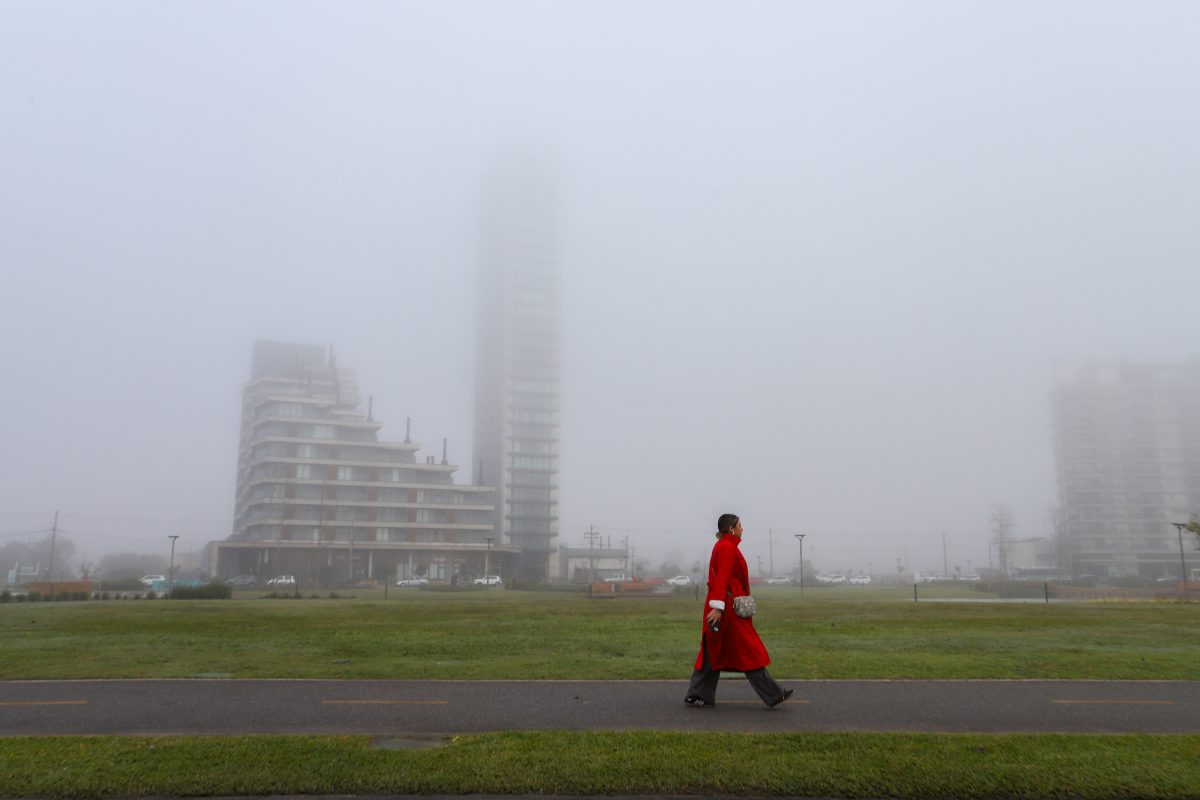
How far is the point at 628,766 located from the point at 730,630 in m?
3.01

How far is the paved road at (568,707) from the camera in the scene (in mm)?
9320

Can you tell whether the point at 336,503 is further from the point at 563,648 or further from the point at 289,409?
the point at 563,648

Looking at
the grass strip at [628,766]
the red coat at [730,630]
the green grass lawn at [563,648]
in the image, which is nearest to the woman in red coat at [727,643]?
the red coat at [730,630]

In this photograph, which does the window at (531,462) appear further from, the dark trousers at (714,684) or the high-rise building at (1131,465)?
the dark trousers at (714,684)

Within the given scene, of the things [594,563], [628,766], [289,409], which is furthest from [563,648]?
[594,563]

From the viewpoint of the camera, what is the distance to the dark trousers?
10.1 meters

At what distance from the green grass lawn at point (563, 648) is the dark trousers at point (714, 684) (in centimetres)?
301

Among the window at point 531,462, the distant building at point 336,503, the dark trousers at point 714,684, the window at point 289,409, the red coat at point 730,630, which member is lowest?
the dark trousers at point 714,684

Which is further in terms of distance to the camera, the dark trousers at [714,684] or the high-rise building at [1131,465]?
the high-rise building at [1131,465]

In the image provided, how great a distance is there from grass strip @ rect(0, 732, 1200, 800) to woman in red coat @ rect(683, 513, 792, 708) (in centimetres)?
155

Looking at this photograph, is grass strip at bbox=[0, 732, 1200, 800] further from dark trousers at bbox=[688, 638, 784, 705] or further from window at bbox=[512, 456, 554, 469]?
window at bbox=[512, 456, 554, 469]

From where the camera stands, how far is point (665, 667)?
569 inches

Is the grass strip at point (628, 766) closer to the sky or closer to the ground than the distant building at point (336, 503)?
closer to the ground

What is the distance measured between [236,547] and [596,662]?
443 feet
